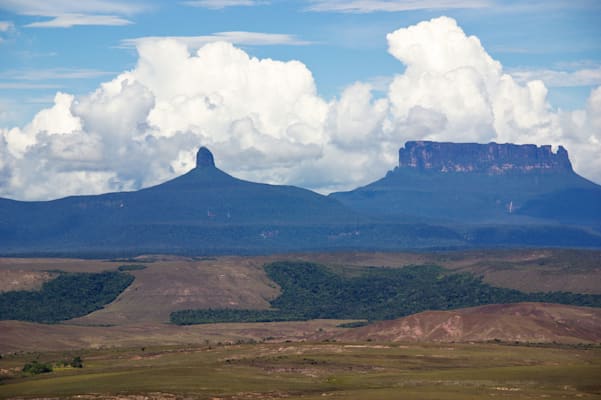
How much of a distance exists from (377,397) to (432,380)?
24.8 metres

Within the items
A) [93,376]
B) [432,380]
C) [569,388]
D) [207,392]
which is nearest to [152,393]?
[207,392]

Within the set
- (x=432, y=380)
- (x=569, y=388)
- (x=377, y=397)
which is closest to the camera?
(x=377, y=397)

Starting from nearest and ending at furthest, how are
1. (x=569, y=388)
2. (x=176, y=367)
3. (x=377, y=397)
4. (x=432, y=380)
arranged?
(x=377, y=397) → (x=569, y=388) → (x=432, y=380) → (x=176, y=367)

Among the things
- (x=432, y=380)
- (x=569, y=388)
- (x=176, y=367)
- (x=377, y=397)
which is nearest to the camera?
(x=377, y=397)

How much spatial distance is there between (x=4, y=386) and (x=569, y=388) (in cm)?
6990

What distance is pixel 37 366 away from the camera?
199750 millimetres

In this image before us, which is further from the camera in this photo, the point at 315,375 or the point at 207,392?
the point at 315,375

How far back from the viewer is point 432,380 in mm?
183375

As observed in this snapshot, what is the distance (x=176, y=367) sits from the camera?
196625mm

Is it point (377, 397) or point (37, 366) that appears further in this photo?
point (37, 366)

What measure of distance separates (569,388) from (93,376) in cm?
6162

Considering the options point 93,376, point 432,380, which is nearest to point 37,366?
point 93,376

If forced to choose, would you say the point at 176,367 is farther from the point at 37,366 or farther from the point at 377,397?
the point at 377,397

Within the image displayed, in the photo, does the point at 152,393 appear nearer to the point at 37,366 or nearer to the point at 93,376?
the point at 93,376
